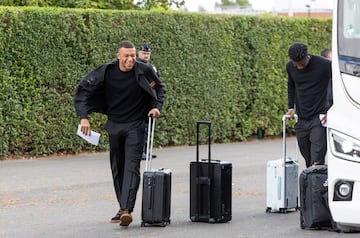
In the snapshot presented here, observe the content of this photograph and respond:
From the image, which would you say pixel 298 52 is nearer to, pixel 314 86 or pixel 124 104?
pixel 314 86

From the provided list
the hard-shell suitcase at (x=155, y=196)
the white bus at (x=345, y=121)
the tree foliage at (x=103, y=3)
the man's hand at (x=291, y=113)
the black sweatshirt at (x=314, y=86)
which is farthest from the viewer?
the tree foliage at (x=103, y=3)

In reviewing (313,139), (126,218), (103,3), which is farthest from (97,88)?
(103,3)

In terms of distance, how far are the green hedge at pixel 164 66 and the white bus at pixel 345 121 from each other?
9.57 metres

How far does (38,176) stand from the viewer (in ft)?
52.1

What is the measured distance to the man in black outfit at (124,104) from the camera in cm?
1102

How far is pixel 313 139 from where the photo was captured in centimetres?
1188

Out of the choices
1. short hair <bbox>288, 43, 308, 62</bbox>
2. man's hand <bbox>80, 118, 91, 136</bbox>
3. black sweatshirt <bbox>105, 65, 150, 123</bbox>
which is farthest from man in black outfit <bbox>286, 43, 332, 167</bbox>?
man's hand <bbox>80, 118, 91, 136</bbox>

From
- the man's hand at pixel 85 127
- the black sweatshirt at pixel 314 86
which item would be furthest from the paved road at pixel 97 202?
the black sweatshirt at pixel 314 86

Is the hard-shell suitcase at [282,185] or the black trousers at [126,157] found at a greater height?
the black trousers at [126,157]

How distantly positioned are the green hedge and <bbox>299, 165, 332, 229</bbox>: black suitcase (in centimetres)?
789

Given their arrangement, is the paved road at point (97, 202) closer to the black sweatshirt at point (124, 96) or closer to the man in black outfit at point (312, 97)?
the man in black outfit at point (312, 97)

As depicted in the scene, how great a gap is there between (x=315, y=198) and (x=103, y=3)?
12.5 metres

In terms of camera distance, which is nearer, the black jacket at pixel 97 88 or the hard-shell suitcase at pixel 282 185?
the black jacket at pixel 97 88

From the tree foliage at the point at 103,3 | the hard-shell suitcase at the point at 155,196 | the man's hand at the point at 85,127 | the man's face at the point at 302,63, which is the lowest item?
the hard-shell suitcase at the point at 155,196
